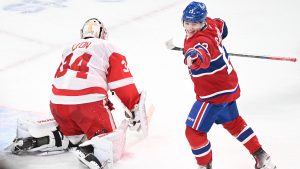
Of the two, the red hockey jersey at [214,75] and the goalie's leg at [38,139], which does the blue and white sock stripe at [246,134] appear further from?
the goalie's leg at [38,139]

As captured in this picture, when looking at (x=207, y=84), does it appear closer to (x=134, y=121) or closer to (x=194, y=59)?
(x=194, y=59)

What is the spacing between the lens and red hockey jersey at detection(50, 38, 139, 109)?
2.36 meters

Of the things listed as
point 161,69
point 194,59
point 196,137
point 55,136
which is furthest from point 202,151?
point 161,69

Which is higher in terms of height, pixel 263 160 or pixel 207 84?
pixel 207 84

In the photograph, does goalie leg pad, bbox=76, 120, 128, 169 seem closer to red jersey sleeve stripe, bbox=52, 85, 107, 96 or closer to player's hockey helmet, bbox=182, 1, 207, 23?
red jersey sleeve stripe, bbox=52, 85, 107, 96

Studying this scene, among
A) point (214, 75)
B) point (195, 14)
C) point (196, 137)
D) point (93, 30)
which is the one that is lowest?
point (196, 137)

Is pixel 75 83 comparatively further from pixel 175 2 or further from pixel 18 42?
pixel 175 2

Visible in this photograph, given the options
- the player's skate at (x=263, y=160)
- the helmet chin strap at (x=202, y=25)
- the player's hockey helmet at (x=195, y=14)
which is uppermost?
the player's hockey helmet at (x=195, y=14)

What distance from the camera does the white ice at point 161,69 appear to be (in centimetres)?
242

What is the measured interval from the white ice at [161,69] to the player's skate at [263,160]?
10 cm

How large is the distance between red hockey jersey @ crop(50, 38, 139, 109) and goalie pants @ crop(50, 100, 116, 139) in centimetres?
3

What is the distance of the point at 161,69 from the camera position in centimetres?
343

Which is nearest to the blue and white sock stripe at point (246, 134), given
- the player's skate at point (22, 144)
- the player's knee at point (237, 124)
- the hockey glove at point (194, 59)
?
the player's knee at point (237, 124)

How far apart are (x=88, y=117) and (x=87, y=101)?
7 cm
